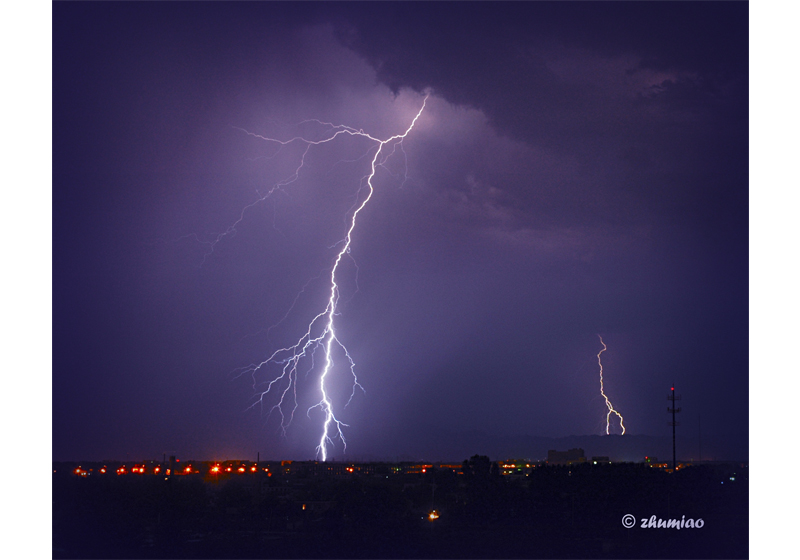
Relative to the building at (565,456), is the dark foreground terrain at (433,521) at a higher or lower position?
higher

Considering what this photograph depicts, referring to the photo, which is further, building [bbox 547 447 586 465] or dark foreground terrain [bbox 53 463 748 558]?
building [bbox 547 447 586 465]

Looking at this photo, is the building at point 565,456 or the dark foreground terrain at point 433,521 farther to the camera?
the building at point 565,456

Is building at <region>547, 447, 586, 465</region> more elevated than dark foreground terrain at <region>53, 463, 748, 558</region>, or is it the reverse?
dark foreground terrain at <region>53, 463, 748, 558</region>

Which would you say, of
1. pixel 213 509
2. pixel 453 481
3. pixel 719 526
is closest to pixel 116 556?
pixel 213 509

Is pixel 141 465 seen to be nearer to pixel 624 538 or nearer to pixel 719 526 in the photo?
pixel 624 538

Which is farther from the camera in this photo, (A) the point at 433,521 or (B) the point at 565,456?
(B) the point at 565,456

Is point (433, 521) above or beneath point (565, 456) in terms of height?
above

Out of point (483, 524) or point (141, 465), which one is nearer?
point (483, 524)
